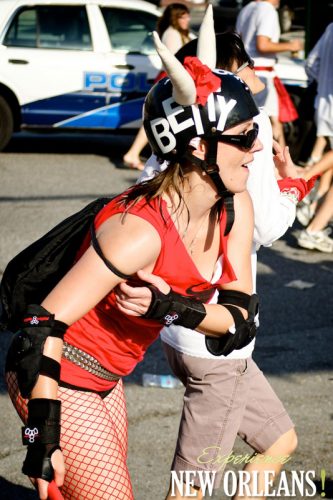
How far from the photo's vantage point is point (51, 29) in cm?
1205

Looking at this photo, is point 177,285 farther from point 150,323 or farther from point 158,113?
point 158,113

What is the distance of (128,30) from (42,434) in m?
9.93

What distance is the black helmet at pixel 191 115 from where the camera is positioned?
9.84 feet

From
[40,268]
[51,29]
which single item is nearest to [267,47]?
[51,29]

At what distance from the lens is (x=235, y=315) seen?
3.07 m

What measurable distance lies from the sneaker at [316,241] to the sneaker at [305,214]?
38 centimetres

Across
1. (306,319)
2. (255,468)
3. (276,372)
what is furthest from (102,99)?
(255,468)

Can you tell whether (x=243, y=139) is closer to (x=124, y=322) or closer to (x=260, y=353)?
(x=124, y=322)

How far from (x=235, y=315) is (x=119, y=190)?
743 cm

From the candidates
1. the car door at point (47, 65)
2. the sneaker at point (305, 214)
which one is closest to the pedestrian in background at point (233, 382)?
the sneaker at point (305, 214)

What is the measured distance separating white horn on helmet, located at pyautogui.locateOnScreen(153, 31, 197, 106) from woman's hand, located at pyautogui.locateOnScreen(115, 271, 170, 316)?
52 centimetres

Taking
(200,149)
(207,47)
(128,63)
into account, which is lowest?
(128,63)

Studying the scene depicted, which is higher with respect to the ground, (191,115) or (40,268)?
(191,115)

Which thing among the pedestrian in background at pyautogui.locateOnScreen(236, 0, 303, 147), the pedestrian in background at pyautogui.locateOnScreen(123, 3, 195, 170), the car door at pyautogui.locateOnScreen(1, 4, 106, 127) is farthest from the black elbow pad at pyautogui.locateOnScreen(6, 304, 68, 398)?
the car door at pyautogui.locateOnScreen(1, 4, 106, 127)
